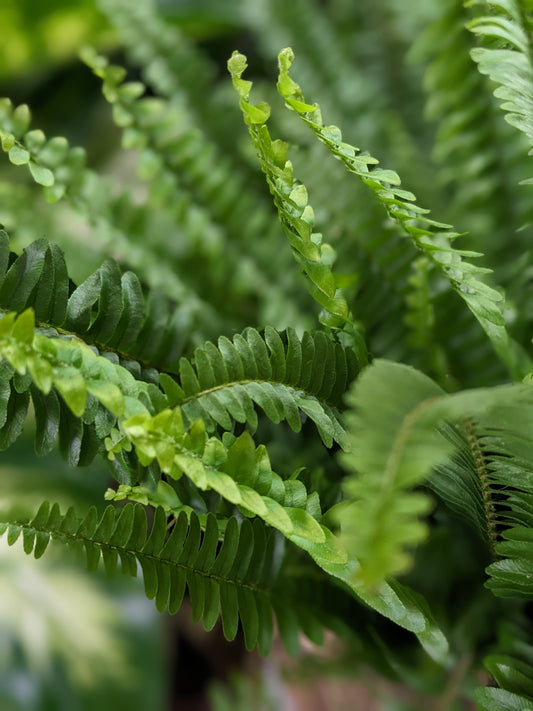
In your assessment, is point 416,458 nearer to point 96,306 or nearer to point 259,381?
point 259,381

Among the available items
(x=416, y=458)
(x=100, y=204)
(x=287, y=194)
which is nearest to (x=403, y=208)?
(x=287, y=194)

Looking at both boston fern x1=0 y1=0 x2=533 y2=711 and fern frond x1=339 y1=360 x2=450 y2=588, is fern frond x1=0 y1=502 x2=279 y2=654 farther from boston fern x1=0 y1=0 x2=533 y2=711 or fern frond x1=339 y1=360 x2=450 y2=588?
fern frond x1=339 y1=360 x2=450 y2=588

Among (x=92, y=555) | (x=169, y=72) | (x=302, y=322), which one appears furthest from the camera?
(x=169, y=72)

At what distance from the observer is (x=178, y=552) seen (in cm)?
38

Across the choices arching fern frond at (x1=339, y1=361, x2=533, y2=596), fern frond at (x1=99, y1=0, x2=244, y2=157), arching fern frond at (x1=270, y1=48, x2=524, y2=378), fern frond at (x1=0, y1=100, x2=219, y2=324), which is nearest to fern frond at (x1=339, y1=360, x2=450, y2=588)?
arching fern frond at (x1=339, y1=361, x2=533, y2=596)

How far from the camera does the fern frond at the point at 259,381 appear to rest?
1.18 ft

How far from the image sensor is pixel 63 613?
79 cm

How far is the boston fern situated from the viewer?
31cm

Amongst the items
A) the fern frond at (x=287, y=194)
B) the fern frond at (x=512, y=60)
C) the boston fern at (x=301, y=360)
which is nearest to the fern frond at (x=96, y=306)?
the boston fern at (x=301, y=360)

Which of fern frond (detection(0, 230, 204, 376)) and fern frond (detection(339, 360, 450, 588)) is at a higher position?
fern frond (detection(339, 360, 450, 588))

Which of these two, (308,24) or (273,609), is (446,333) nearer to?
(273,609)

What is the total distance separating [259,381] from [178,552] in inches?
4.4

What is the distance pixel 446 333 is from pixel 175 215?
276 mm


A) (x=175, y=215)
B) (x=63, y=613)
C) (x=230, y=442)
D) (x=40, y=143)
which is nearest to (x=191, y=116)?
(x=175, y=215)
